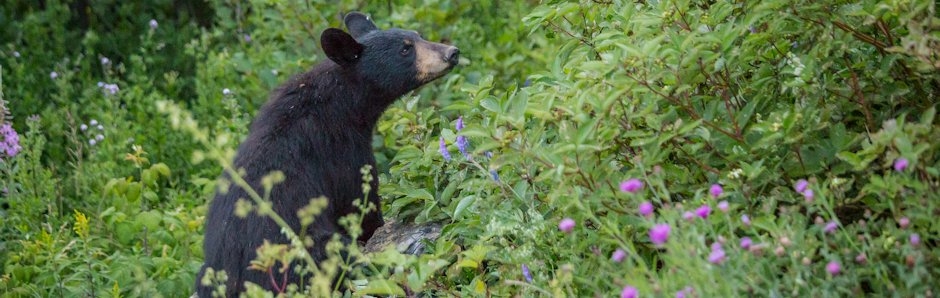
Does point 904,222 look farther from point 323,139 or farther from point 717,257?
point 323,139

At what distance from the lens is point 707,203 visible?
3.65m

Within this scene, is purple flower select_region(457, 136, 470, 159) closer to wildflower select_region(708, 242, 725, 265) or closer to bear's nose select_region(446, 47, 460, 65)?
bear's nose select_region(446, 47, 460, 65)

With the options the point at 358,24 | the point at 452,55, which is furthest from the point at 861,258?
the point at 358,24

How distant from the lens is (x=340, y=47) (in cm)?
573

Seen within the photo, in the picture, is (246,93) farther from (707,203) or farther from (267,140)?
(707,203)

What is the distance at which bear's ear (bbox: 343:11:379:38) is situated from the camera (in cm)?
629

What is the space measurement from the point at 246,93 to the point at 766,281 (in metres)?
5.22

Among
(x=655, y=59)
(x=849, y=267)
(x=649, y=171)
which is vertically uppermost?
(x=655, y=59)

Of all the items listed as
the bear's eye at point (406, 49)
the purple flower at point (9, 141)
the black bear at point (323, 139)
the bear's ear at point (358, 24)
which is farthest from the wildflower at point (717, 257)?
the purple flower at point (9, 141)

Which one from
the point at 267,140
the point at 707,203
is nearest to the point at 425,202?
the point at 267,140

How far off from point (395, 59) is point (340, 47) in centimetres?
30

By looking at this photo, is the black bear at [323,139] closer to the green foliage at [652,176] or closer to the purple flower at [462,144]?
the green foliage at [652,176]

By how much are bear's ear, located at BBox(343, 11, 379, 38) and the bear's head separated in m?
0.24

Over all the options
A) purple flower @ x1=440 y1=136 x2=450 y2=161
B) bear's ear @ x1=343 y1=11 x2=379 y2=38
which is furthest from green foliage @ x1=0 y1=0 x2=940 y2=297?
bear's ear @ x1=343 y1=11 x2=379 y2=38
